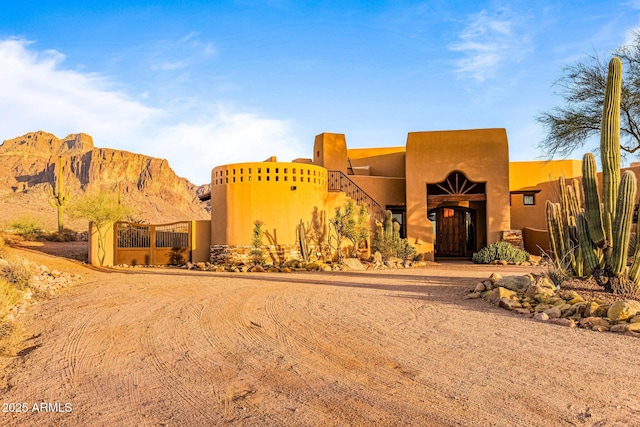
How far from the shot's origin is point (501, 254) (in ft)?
63.0

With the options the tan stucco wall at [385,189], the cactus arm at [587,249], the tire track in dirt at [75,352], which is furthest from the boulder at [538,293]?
the tan stucco wall at [385,189]

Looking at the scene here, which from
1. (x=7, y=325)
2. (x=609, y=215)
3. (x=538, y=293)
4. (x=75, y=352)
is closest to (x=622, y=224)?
(x=609, y=215)

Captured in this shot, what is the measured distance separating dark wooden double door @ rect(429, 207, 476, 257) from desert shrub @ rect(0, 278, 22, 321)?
1908cm

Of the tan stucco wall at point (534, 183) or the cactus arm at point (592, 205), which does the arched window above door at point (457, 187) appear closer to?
the tan stucco wall at point (534, 183)

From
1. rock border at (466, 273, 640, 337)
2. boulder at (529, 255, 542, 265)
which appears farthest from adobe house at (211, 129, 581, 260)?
rock border at (466, 273, 640, 337)

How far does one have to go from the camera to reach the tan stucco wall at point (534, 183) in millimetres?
24594

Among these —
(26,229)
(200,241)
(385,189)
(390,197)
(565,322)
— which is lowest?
(565,322)

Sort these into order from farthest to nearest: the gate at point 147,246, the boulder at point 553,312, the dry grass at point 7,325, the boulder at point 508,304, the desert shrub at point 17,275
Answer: the gate at point 147,246, the desert shrub at point 17,275, the boulder at point 508,304, the boulder at point 553,312, the dry grass at point 7,325

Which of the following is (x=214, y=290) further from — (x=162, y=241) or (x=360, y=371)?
(x=162, y=241)

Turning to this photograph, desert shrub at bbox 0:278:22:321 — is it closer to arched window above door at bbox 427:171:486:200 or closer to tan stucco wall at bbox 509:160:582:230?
arched window above door at bbox 427:171:486:200

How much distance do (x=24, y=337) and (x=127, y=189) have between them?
64.8 metres

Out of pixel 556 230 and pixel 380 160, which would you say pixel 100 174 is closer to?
pixel 380 160

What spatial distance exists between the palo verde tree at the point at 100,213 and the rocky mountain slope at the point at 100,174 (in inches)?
1667

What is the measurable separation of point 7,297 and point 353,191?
1460cm
